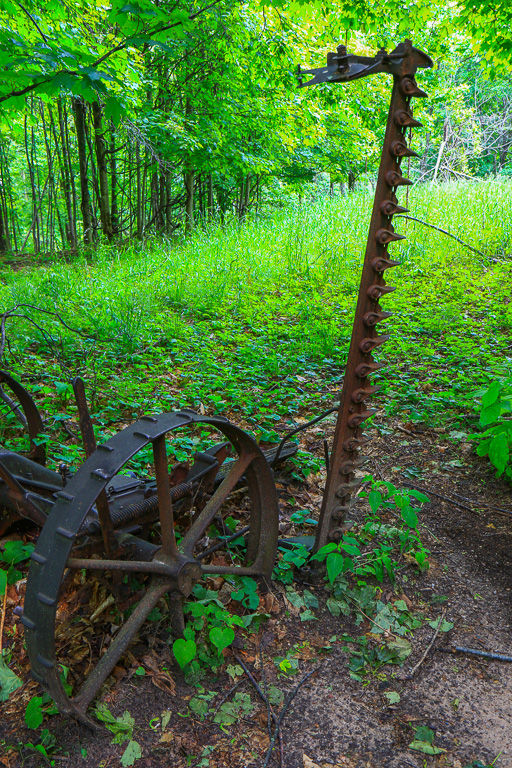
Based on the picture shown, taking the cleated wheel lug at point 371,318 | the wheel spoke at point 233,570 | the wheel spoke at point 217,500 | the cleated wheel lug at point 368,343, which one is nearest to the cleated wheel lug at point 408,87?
the cleated wheel lug at point 371,318

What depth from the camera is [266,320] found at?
6566 mm

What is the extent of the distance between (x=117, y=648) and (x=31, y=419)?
1.69 metres

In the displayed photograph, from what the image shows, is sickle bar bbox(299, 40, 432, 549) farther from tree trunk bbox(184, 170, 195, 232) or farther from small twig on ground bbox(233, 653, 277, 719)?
tree trunk bbox(184, 170, 195, 232)

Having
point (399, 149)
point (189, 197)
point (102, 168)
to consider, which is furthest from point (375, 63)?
point (189, 197)

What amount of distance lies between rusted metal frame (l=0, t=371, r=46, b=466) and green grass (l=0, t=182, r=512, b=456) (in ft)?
2.22

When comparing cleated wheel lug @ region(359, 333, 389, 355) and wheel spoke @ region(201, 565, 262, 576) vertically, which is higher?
cleated wheel lug @ region(359, 333, 389, 355)

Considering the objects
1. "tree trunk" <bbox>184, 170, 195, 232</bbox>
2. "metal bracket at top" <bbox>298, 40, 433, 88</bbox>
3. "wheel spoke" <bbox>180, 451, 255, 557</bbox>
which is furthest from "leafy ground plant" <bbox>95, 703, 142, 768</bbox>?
"tree trunk" <bbox>184, 170, 195, 232</bbox>

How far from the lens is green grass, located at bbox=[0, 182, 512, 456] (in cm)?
449

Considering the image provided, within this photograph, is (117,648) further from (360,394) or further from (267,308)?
(267,308)

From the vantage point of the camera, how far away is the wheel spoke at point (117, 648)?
178 cm

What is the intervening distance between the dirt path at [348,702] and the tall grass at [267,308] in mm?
2102

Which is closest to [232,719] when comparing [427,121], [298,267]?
[298,267]

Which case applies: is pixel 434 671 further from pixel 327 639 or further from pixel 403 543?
pixel 403 543

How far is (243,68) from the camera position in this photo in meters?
9.62
